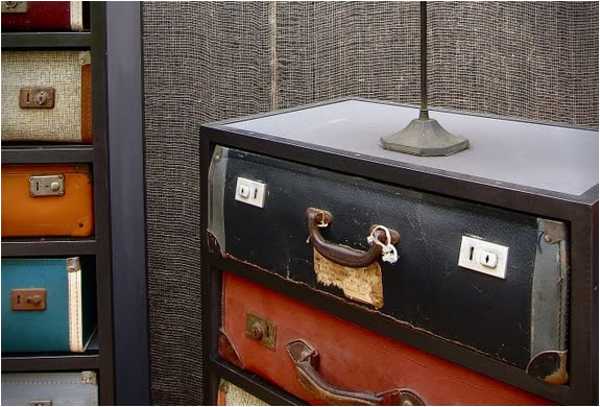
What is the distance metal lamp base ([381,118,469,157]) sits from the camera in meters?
1.06

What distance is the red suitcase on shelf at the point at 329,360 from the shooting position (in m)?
0.99

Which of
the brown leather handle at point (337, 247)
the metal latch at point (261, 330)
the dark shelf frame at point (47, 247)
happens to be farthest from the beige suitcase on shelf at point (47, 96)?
the brown leather handle at point (337, 247)

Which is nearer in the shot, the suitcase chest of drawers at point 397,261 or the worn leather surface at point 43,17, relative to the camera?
the suitcase chest of drawers at point 397,261

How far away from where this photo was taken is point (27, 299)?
1549 mm

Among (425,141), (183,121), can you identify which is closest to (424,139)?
(425,141)

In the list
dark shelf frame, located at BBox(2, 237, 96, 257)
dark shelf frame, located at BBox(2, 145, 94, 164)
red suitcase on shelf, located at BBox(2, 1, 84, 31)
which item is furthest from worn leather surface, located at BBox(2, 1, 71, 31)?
dark shelf frame, located at BBox(2, 237, 96, 257)

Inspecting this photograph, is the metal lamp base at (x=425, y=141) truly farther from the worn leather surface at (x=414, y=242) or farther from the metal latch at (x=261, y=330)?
the metal latch at (x=261, y=330)

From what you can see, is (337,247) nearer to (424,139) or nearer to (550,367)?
(424,139)

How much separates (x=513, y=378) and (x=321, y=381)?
285 millimetres

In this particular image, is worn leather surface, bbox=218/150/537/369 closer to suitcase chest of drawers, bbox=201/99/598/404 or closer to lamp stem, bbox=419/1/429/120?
suitcase chest of drawers, bbox=201/99/598/404

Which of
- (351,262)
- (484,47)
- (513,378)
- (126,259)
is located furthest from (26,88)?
(513,378)

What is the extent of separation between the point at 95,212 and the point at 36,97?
9.2 inches

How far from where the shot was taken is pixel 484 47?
1.72 meters

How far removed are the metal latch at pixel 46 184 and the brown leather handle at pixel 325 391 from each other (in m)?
0.59
